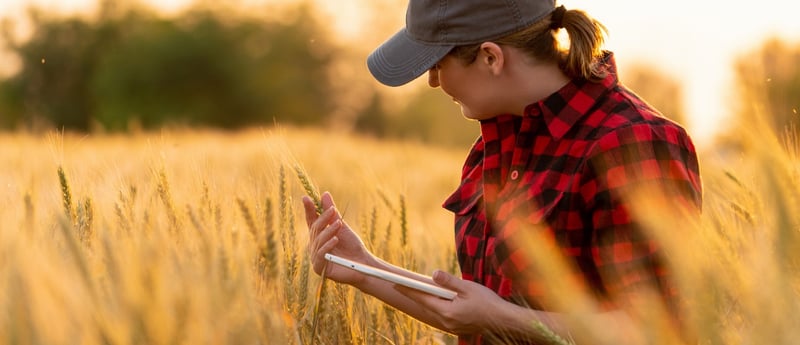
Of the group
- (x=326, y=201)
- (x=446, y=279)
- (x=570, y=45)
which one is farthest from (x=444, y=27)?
(x=446, y=279)

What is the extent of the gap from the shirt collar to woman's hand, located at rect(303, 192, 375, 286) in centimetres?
47

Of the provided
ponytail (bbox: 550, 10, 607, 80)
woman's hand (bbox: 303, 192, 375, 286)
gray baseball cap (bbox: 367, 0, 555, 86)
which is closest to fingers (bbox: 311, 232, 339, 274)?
woman's hand (bbox: 303, 192, 375, 286)

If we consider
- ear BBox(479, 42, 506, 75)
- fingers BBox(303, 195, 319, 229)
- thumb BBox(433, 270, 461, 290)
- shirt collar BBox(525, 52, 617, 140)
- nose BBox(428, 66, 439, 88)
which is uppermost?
ear BBox(479, 42, 506, 75)

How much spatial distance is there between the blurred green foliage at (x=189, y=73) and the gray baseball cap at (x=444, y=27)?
25604 mm

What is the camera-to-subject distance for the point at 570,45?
183 cm

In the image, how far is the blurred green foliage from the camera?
2786cm

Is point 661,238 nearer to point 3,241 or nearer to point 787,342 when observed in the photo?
point 787,342

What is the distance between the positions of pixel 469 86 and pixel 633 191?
47 cm

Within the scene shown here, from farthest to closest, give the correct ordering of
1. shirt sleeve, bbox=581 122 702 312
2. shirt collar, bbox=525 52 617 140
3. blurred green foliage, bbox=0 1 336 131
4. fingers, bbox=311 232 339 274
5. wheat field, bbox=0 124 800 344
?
blurred green foliage, bbox=0 1 336 131, fingers, bbox=311 232 339 274, shirt collar, bbox=525 52 617 140, shirt sleeve, bbox=581 122 702 312, wheat field, bbox=0 124 800 344

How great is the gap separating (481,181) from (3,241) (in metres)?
1.09

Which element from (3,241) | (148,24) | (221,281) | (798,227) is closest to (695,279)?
(798,227)

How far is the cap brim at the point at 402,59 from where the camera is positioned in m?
1.94

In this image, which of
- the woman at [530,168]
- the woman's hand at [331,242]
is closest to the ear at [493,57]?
the woman at [530,168]

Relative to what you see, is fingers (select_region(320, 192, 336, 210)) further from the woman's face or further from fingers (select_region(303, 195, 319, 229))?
the woman's face
